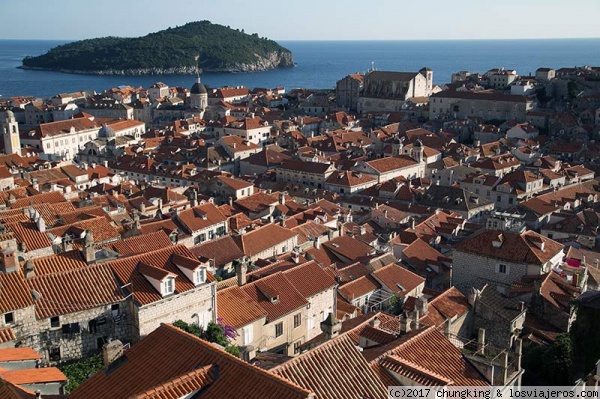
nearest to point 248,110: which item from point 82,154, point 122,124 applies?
point 122,124

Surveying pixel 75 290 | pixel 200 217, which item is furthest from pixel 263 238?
pixel 75 290

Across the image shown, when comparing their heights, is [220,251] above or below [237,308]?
below

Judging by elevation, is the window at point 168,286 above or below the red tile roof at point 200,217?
above

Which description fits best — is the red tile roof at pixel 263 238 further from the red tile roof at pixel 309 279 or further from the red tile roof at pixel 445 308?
the red tile roof at pixel 445 308

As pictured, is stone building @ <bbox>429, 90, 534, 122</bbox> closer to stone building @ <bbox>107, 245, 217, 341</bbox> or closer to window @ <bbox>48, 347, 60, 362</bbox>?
stone building @ <bbox>107, 245, 217, 341</bbox>

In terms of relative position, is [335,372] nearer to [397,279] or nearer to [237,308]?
[237,308]

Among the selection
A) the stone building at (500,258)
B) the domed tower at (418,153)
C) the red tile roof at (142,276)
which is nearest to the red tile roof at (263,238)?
the stone building at (500,258)

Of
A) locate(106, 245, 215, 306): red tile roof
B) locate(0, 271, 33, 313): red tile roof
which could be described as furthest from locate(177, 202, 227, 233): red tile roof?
locate(0, 271, 33, 313): red tile roof
